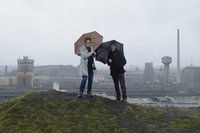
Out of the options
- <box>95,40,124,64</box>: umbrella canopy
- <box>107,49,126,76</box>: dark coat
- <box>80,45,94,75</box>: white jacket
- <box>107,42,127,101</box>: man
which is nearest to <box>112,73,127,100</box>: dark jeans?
<box>107,42,127,101</box>: man

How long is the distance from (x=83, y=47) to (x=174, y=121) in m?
2.06

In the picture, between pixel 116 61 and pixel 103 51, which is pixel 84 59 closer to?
pixel 103 51

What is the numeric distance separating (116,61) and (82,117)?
1402 millimetres

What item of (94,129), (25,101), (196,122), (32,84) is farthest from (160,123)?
(32,84)

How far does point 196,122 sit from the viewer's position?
5949 millimetres

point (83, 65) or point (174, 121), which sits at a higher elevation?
point (83, 65)

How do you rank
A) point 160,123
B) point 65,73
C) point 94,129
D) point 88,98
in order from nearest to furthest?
point 94,129, point 160,123, point 88,98, point 65,73

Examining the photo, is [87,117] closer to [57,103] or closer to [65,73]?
[57,103]

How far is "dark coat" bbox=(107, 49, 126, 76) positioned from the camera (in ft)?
21.8

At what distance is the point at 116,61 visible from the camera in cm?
662

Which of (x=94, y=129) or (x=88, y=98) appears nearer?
(x=94, y=129)

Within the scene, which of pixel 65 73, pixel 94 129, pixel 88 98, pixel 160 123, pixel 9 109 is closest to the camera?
pixel 94 129

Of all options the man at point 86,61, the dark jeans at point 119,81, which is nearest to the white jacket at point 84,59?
the man at point 86,61

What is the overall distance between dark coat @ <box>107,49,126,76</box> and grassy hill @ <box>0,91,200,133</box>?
1.92 ft
